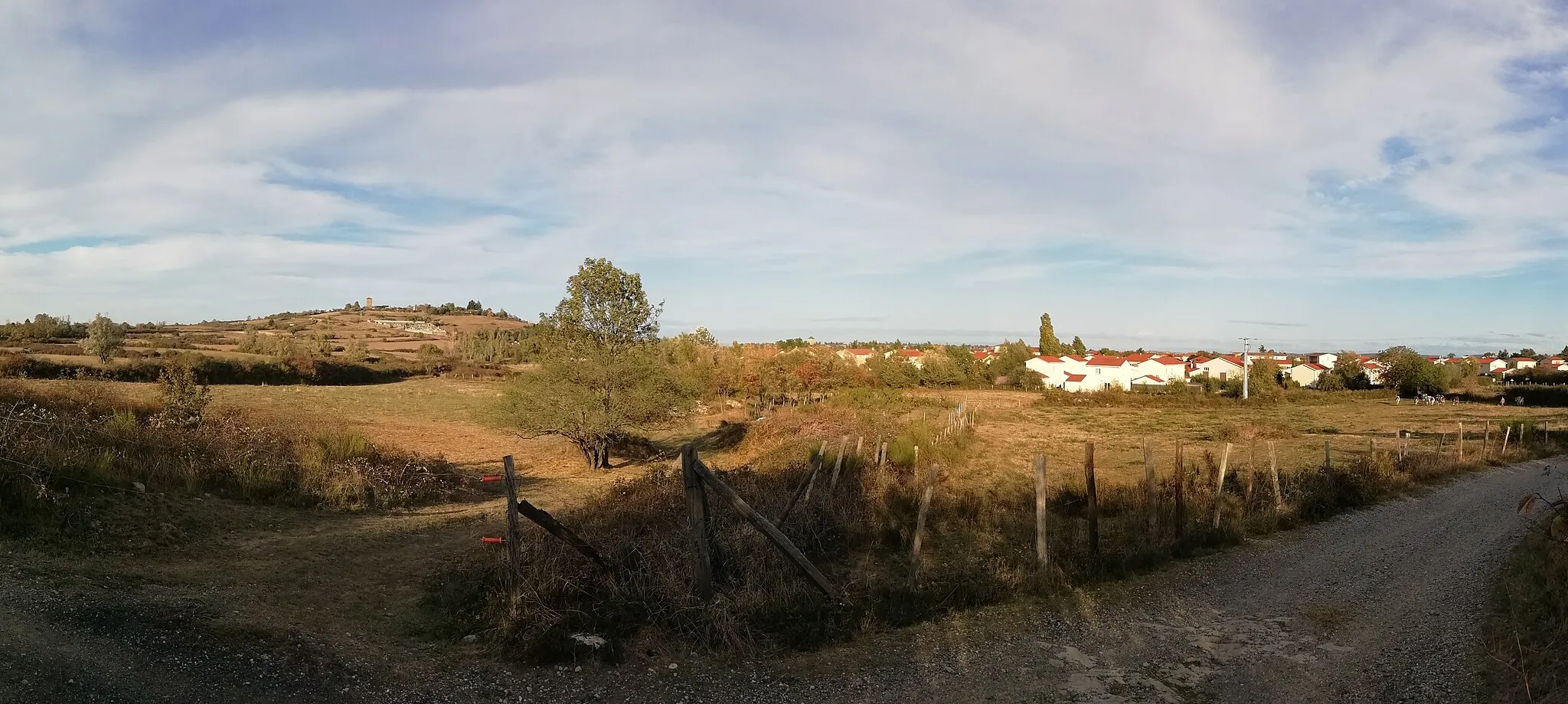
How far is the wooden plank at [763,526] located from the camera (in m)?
7.66

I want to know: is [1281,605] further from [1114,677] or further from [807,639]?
[807,639]

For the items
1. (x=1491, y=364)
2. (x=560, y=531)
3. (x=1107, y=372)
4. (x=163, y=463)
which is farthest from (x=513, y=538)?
(x=1491, y=364)

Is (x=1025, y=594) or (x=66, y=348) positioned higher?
(x=66, y=348)

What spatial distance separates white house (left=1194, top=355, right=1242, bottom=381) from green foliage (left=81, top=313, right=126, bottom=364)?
9853 centimetres

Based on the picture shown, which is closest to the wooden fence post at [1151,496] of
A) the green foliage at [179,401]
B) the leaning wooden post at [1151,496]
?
the leaning wooden post at [1151,496]

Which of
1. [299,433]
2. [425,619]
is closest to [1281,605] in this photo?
[425,619]

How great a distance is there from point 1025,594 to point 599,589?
485 cm

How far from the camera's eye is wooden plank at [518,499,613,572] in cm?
721

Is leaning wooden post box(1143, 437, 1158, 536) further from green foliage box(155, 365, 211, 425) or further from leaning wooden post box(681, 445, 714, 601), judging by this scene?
green foliage box(155, 365, 211, 425)

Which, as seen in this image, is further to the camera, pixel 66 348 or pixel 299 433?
pixel 66 348

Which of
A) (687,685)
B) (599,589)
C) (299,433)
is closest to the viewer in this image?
(687,685)

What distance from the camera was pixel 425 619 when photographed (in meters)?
7.67

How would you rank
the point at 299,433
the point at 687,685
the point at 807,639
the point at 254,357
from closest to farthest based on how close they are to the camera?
1. the point at 687,685
2. the point at 807,639
3. the point at 299,433
4. the point at 254,357

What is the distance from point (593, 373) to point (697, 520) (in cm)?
1535
